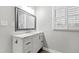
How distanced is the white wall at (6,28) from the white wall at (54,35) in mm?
1125

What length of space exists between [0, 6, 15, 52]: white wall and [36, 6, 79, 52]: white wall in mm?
1125

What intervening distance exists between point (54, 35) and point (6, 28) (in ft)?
4.28

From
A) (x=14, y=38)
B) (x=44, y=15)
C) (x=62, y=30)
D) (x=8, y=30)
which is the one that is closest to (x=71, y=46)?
(x=62, y=30)

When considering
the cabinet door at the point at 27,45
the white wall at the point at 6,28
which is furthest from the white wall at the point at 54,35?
the white wall at the point at 6,28

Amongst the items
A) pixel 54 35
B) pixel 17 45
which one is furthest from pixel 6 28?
pixel 54 35

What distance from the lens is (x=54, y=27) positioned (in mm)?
1953

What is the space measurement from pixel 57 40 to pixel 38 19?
0.79 meters

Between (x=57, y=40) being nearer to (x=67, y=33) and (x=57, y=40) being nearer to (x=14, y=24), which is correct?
(x=67, y=33)

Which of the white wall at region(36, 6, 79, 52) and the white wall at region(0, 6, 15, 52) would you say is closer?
the white wall at region(0, 6, 15, 52)

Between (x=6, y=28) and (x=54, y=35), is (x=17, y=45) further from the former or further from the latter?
(x=54, y=35)

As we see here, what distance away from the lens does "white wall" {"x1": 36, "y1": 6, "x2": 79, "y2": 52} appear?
1.69 m

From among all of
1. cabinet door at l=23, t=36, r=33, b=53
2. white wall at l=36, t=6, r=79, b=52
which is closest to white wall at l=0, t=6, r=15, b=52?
cabinet door at l=23, t=36, r=33, b=53

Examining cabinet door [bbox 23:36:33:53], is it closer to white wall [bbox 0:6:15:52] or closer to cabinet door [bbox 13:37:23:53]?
cabinet door [bbox 13:37:23:53]

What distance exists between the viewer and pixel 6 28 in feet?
→ 3.19
